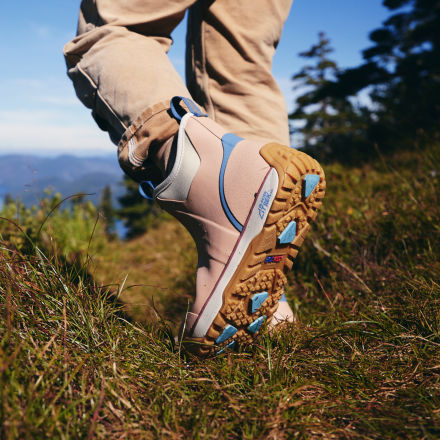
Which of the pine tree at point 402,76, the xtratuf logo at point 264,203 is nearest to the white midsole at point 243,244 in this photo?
the xtratuf logo at point 264,203

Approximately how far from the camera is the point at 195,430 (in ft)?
2.75

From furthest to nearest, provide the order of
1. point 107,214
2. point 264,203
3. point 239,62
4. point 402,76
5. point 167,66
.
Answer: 1. point 107,214
2. point 402,76
3. point 239,62
4. point 167,66
5. point 264,203

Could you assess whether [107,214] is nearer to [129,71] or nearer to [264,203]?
[129,71]

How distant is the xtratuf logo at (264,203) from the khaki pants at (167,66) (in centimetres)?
45

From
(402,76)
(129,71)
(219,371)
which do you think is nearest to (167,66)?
(129,71)

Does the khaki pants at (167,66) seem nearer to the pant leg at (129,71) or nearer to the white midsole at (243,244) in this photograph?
the pant leg at (129,71)

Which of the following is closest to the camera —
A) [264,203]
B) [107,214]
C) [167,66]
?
[264,203]

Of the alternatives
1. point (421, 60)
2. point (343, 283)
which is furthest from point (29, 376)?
point (421, 60)

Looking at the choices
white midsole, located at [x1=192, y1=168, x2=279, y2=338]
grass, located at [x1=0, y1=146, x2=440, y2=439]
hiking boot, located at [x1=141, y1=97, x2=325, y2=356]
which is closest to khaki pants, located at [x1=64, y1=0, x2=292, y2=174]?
hiking boot, located at [x1=141, y1=97, x2=325, y2=356]

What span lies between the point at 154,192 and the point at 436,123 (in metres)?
5.35

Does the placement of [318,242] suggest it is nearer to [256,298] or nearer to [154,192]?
[256,298]

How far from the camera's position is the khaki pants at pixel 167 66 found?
53.2 inches

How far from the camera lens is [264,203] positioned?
1258 mm

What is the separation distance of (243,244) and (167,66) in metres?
0.82
